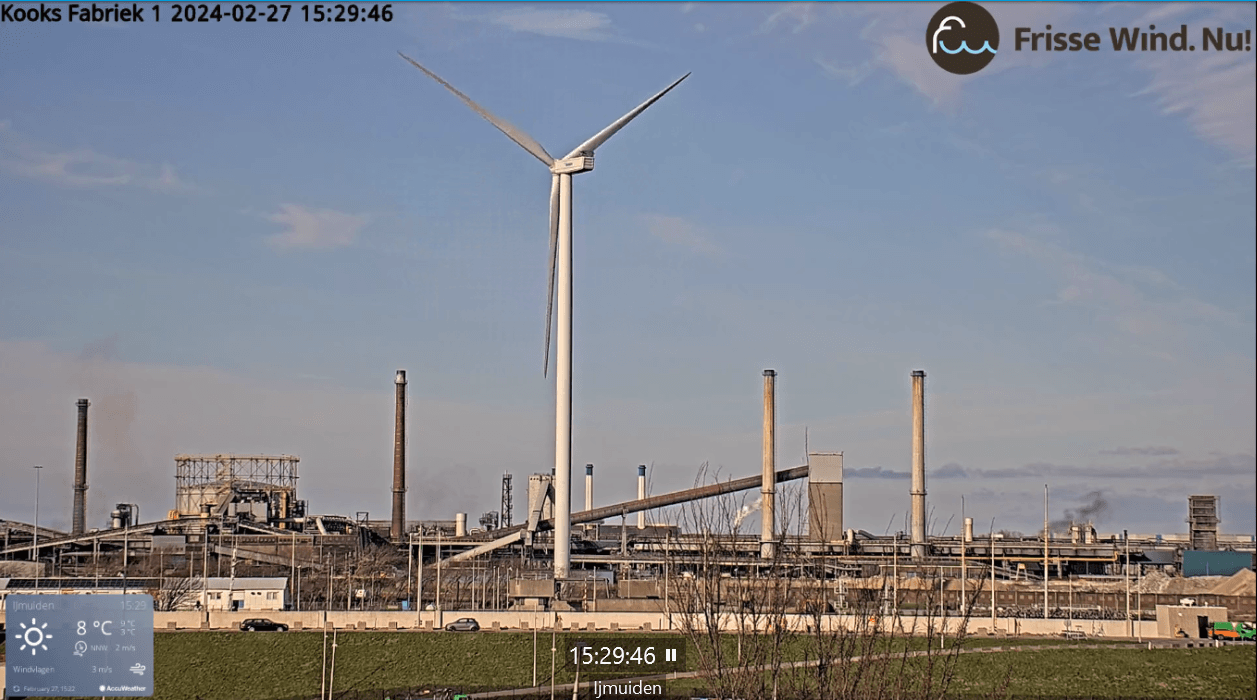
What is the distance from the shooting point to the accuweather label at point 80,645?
920 inches

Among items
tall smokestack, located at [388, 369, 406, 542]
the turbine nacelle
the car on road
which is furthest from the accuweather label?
tall smokestack, located at [388, 369, 406, 542]

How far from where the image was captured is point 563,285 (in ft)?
226

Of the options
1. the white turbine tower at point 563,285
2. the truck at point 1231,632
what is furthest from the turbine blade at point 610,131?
the truck at point 1231,632

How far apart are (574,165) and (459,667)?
2453 cm

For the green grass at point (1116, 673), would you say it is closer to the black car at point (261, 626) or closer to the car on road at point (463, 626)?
the car on road at point (463, 626)

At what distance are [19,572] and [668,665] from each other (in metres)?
64.0

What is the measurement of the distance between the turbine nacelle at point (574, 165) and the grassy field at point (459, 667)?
2221 centimetres

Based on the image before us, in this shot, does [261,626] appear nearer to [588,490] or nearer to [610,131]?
[610,131]

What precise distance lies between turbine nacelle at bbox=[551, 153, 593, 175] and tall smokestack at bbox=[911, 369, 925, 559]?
45604 mm

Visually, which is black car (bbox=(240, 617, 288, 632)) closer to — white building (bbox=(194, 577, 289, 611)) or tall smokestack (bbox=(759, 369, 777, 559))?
white building (bbox=(194, 577, 289, 611))

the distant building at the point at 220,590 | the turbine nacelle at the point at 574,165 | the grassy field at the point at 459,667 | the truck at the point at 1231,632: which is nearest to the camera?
the grassy field at the point at 459,667

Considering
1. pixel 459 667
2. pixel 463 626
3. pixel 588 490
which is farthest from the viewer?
pixel 588 490

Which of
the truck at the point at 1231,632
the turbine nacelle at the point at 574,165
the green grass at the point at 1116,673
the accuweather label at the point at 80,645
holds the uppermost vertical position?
the turbine nacelle at the point at 574,165

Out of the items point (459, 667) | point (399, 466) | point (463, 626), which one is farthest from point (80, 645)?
point (399, 466)
